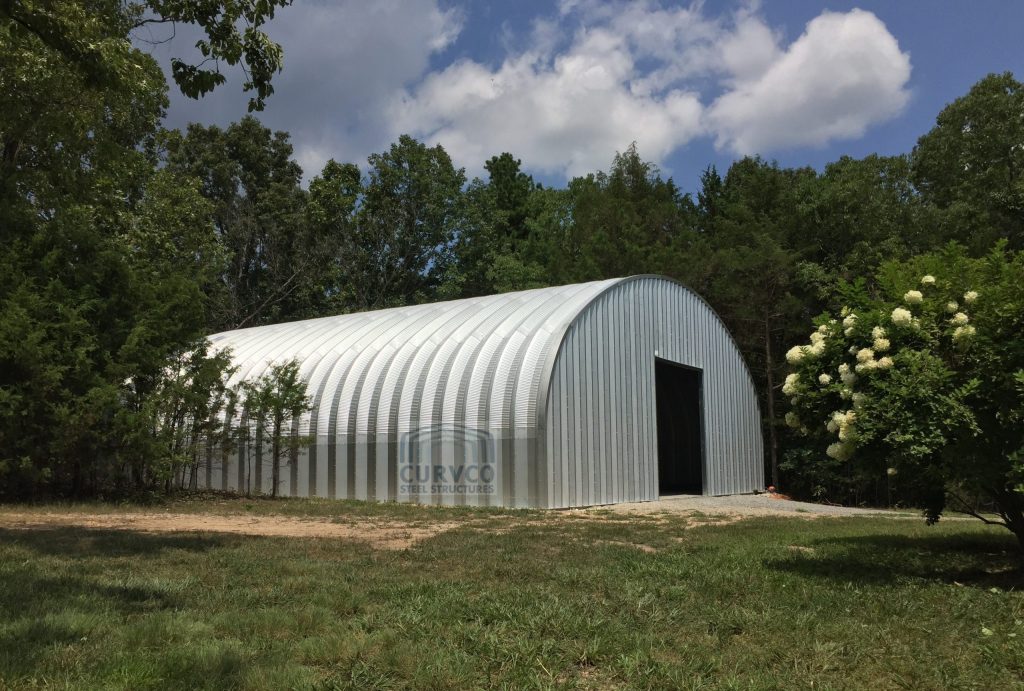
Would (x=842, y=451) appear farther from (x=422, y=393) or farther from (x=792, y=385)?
(x=422, y=393)

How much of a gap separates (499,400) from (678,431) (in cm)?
1505

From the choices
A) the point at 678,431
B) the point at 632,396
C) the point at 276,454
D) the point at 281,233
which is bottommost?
the point at 276,454

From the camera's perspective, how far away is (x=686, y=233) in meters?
37.1

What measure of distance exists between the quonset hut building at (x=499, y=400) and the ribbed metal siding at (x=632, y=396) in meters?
0.05

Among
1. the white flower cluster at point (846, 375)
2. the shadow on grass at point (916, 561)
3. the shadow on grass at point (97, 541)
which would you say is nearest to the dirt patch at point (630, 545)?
the shadow on grass at point (916, 561)

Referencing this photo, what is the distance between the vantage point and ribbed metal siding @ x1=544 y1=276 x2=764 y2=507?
1802 centimetres

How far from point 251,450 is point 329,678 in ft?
59.4

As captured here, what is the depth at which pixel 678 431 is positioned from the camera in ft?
101

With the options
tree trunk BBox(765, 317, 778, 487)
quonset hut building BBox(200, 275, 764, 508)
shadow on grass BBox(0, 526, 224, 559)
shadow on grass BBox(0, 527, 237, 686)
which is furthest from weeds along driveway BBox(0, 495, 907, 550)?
tree trunk BBox(765, 317, 778, 487)

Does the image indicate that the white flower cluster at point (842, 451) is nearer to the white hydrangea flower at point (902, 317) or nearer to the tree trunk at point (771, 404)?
the white hydrangea flower at point (902, 317)

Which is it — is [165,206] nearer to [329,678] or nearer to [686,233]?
[686,233]

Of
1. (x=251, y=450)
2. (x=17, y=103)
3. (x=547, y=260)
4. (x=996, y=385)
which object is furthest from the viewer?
(x=547, y=260)

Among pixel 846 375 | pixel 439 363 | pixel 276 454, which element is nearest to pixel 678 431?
pixel 439 363

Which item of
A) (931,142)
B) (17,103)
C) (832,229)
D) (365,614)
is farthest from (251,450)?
(931,142)
